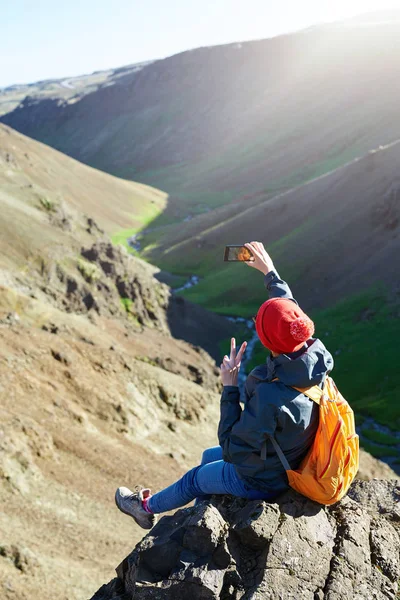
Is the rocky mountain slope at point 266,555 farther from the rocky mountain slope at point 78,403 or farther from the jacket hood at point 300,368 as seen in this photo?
the rocky mountain slope at point 78,403

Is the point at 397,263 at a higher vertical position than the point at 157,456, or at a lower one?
lower

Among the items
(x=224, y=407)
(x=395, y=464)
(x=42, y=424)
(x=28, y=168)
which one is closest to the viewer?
(x=224, y=407)

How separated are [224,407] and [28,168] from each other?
122m

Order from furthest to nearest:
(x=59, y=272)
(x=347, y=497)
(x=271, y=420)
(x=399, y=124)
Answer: (x=399, y=124)
(x=59, y=272)
(x=347, y=497)
(x=271, y=420)

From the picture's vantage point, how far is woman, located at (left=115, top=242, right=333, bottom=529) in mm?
7223

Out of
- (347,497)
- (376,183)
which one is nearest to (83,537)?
(347,497)

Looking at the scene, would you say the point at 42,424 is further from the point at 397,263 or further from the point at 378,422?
the point at 397,263

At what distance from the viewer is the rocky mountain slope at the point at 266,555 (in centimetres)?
731

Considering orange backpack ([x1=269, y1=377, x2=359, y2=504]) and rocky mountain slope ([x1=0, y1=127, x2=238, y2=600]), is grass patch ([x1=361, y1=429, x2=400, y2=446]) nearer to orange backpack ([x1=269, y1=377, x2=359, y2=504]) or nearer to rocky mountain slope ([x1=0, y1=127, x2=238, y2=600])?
rocky mountain slope ([x1=0, y1=127, x2=238, y2=600])

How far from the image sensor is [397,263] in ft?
232

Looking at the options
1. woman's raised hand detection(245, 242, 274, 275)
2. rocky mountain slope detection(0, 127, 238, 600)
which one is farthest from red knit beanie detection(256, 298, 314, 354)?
rocky mountain slope detection(0, 127, 238, 600)

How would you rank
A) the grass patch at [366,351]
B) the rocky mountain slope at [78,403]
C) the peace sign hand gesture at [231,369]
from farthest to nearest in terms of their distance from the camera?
the grass patch at [366,351] → the rocky mountain slope at [78,403] → the peace sign hand gesture at [231,369]

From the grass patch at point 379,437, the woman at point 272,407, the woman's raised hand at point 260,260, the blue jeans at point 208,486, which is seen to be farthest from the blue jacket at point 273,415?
the grass patch at point 379,437

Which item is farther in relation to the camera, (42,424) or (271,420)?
(42,424)
